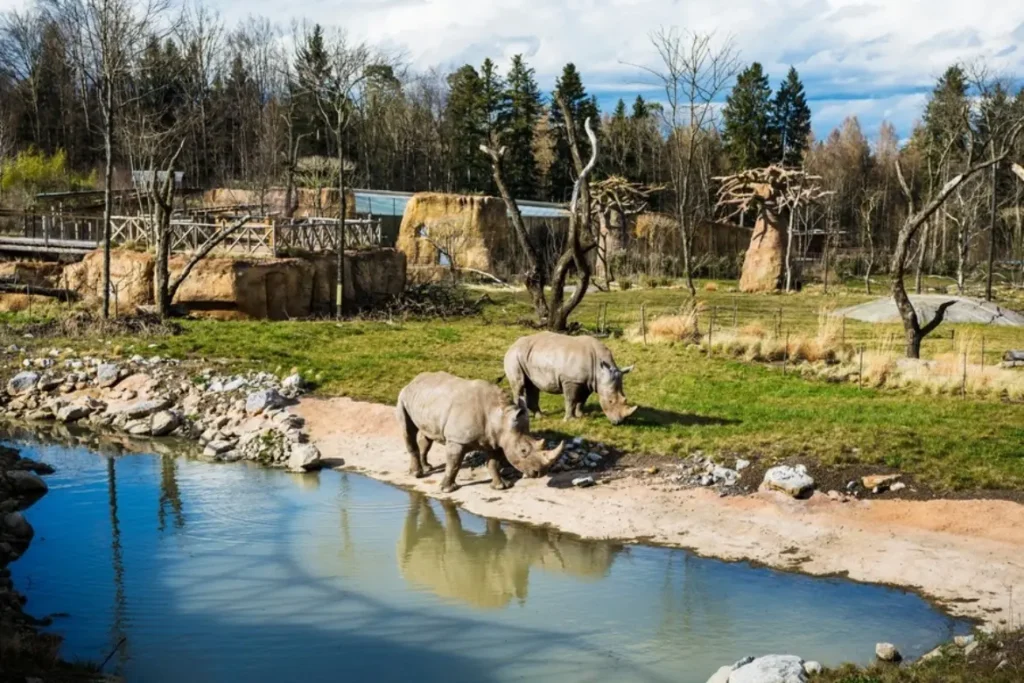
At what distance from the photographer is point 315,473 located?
16078 mm

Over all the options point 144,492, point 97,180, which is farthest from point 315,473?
point 97,180

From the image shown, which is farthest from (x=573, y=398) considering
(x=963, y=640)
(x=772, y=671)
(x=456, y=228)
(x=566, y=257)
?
(x=456, y=228)

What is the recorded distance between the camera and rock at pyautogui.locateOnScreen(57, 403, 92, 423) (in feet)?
64.2

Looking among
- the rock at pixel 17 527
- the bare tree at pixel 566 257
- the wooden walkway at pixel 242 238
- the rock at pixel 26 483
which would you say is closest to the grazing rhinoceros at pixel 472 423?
the rock at pixel 17 527

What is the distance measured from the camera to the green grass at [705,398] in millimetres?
14391

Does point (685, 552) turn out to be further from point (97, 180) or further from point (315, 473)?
point (97, 180)

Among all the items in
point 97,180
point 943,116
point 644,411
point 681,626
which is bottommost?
point 681,626

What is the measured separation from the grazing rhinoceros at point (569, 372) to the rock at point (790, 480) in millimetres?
2827

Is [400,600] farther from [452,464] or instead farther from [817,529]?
[817,529]

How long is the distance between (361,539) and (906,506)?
6.73m

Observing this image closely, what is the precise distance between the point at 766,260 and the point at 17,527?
3470 cm

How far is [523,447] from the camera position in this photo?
1395cm

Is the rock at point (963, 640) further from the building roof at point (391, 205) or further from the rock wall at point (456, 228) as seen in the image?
the building roof at point (391, 205)

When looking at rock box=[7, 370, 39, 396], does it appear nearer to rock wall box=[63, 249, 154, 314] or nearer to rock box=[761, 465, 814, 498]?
rock wall box=[63, 249, 154, 314]
